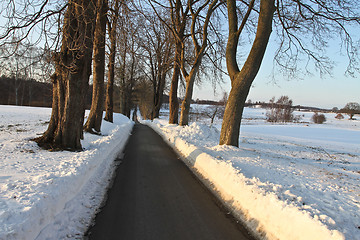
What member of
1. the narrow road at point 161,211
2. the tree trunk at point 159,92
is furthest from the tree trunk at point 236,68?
the tree trunk at point 159,92

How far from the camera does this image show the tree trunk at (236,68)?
656cm

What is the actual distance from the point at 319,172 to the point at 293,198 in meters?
2.91

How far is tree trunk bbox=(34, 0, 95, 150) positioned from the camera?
240 inches

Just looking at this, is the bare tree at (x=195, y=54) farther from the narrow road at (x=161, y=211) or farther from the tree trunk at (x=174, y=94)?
the narrow road at (x=161, y=211)

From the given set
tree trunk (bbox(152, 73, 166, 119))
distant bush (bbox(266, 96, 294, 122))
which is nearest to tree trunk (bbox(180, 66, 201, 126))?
tree trunk (bbox(152, 73, 166, 119))

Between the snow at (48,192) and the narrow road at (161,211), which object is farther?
the narrow road at (161,211)

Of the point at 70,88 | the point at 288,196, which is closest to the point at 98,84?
the point at 70,88

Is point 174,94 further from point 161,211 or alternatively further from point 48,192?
point 48,192

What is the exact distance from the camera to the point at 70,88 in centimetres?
Answer: 618

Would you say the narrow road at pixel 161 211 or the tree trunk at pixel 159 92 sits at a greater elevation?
the tree trunk at pixel 159 92

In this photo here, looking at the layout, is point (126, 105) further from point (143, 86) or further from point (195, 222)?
point (195, 222)

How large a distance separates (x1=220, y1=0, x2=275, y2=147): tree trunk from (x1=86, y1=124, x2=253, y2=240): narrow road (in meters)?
2.78

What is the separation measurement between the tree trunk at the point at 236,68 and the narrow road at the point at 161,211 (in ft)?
9.11

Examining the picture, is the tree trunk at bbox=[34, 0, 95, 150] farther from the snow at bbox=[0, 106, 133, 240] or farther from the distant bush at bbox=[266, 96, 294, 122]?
the distant bush at bbox=[266, 96, 294, 122]
